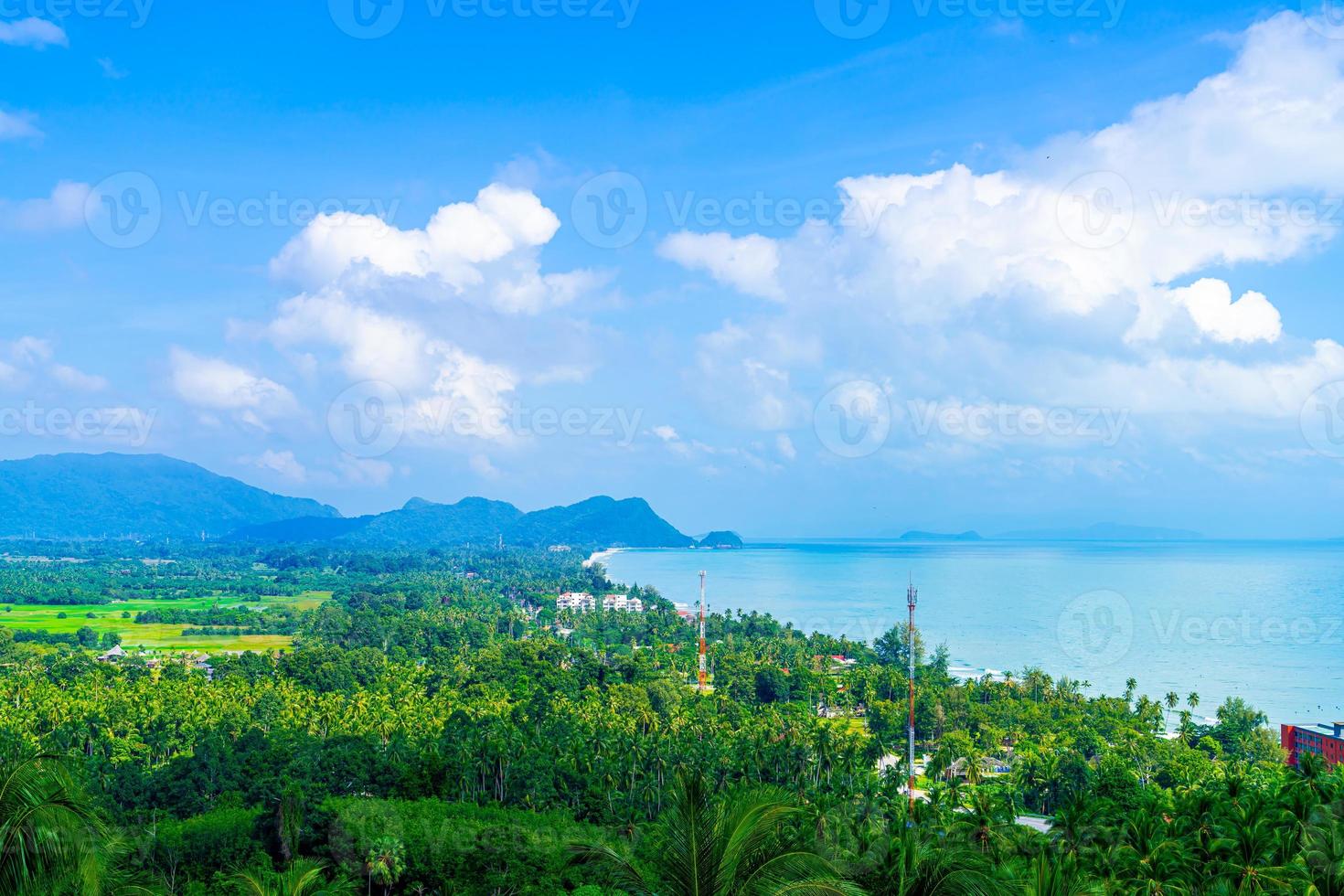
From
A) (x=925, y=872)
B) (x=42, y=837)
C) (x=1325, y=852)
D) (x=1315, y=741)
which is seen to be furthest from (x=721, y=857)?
(x=1315, y=741)

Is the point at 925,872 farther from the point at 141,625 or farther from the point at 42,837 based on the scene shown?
the point at 141,625

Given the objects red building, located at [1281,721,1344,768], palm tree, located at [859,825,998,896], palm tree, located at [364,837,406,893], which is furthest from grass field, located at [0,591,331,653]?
red building, located at [1281,721,1344,768]

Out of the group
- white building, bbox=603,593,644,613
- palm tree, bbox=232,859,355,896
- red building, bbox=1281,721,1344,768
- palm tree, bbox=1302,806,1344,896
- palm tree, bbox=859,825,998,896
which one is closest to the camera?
palm tree, bbox=859,825,998,896

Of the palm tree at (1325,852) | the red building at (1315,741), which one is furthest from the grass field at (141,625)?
the palm tree at (1325,852)

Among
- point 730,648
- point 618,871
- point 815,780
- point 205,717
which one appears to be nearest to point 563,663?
point 730,648

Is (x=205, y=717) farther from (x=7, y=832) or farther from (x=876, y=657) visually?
(x=876, y=657)

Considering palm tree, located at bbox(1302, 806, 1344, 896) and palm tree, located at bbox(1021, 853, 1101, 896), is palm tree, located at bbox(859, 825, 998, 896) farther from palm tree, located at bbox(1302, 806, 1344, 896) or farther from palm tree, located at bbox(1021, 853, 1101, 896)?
palm tree, located at bbox(1302, 806, 1344, 896)
